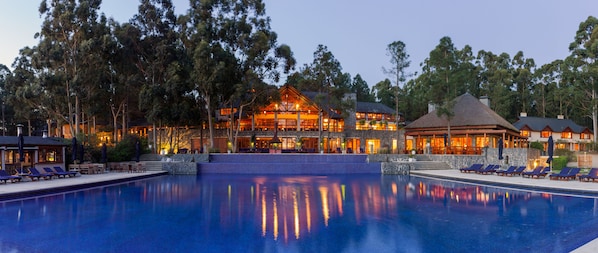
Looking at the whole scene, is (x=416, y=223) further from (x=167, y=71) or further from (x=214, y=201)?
(x=167, y=71)

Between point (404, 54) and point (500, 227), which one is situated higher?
point (404, 54)

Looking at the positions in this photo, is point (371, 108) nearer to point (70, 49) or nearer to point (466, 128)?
point (466, 128)

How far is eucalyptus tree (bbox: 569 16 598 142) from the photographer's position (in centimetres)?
3700

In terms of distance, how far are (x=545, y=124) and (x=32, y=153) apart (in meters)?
55.8

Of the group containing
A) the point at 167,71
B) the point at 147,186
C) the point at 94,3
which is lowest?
the point at 147,186

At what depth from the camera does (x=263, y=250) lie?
8062 millimetres

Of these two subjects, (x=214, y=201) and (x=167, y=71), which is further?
(x=167, y=71)

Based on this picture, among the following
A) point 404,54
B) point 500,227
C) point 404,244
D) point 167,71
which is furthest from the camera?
point 404,54

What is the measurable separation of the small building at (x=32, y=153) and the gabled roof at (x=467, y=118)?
29.9 metres

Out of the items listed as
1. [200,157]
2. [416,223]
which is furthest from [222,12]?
[416,223]

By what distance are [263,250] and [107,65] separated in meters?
31.5

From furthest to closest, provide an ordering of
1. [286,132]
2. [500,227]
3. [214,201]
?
[286,132] → [214,201] → [500,227]

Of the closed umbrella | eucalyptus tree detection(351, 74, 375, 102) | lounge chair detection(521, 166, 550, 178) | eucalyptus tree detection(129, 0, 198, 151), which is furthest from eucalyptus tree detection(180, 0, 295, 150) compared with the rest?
eucalyptus tree detection(351, 74, 375, 102)

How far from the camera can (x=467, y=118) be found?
35.7 meters
